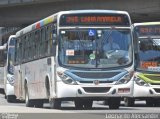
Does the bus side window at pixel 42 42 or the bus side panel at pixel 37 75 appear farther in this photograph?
the bus side window at pixel 42 42

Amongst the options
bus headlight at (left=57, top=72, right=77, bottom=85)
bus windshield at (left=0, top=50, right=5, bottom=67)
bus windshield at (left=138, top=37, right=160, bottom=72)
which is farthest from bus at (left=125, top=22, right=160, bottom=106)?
bus windshield at (left=0, top=50, right=5, bottom=67)

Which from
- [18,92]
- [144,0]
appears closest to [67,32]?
[18,92]

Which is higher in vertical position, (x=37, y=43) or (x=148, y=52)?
(x=37, y=43)

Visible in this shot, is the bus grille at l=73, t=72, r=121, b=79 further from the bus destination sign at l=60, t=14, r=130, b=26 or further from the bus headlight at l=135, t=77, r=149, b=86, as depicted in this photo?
the bus headlight at l=135, t=77, r=149, b=86

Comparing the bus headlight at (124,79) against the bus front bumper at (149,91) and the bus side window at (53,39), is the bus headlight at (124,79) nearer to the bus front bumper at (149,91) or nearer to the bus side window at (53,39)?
the bus side window at (53,39)

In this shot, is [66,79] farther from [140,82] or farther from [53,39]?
[140,82]

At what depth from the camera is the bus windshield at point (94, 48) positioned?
19.0m

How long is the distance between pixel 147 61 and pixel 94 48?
5.24m

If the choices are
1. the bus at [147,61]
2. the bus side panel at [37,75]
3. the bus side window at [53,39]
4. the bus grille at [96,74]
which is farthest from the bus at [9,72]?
the bus grille at [96,74]

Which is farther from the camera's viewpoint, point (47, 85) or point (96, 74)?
point (47, 85)

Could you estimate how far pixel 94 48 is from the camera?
63.1 feet

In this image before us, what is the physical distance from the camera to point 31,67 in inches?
901

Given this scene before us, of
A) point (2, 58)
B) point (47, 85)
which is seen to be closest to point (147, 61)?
point (47, 85)

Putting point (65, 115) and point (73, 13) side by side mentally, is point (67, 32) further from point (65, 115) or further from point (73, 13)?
point (65, 115)
